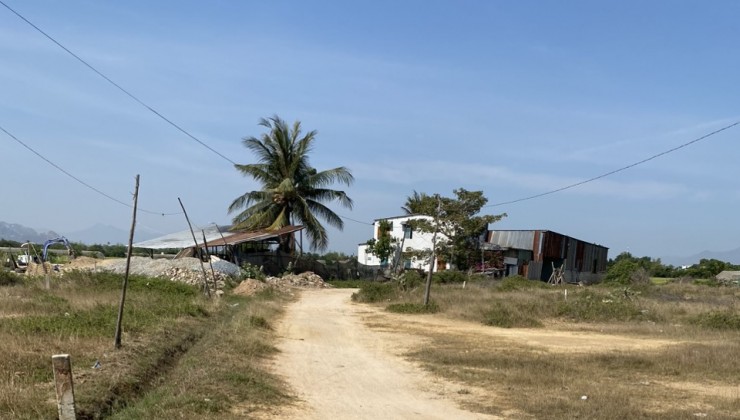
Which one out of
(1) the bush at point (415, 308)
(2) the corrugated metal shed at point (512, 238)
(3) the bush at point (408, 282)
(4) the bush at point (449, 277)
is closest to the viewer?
(1) the bush at point (415, 308)

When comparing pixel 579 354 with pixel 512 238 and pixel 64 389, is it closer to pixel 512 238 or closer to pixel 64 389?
pixel 64 389

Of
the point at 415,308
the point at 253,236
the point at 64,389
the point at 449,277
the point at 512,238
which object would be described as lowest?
the point at 64,389

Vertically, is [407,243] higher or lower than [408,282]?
higher

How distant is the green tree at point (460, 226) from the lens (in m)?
45.8

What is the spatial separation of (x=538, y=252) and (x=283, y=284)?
24600mm

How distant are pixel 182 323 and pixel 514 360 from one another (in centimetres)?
826

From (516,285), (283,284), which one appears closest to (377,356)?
(516,285)

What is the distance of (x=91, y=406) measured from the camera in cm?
803

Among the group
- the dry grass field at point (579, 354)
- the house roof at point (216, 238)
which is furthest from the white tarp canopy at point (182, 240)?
the dry grass field at point (579, 354)

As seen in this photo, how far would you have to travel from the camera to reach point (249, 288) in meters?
31.0

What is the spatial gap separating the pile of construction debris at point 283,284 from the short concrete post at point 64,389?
75.7 feet

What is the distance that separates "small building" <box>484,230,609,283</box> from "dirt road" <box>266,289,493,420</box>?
33.2 metres

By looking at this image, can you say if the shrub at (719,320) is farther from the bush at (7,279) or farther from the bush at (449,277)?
the bush at (7,279)

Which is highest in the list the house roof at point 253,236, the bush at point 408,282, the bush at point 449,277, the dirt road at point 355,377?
the house roof at point 253,236
